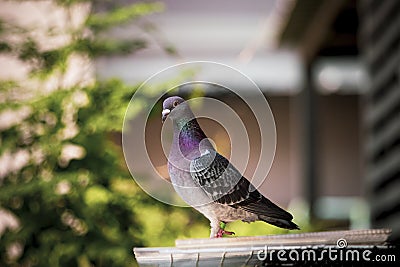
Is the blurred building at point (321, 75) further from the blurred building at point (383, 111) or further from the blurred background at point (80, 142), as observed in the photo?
the blurred background at point (80, 142)

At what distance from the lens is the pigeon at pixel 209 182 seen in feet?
1.45

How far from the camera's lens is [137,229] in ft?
3.69

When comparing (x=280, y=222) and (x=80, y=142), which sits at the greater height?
(x=80, y=142)

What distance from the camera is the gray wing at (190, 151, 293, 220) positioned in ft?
1.47

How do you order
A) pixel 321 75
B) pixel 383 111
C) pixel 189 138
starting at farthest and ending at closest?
1. pixel 321 75
2. pixel 383 111
3. pixel 189 138

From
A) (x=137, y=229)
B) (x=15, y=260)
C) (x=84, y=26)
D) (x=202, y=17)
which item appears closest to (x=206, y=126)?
(x=137, y=229)

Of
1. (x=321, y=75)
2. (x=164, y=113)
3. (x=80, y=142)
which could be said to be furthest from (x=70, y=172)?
(x=321, y=75)

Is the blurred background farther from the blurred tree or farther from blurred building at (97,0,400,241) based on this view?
blurred building at (97,0,400,241)

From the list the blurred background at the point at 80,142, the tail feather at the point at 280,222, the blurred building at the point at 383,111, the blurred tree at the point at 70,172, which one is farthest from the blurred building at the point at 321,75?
the tail feather at the point at 280,222

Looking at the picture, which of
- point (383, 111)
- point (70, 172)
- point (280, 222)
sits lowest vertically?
point (280, 222)

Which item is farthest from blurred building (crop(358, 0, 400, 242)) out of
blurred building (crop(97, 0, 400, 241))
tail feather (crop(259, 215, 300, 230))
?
tail feather (crop(259, 215, 300, 230))

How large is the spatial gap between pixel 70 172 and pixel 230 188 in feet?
2.37

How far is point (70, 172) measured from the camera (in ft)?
3.77

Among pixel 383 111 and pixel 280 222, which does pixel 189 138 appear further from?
pixel 383 111
